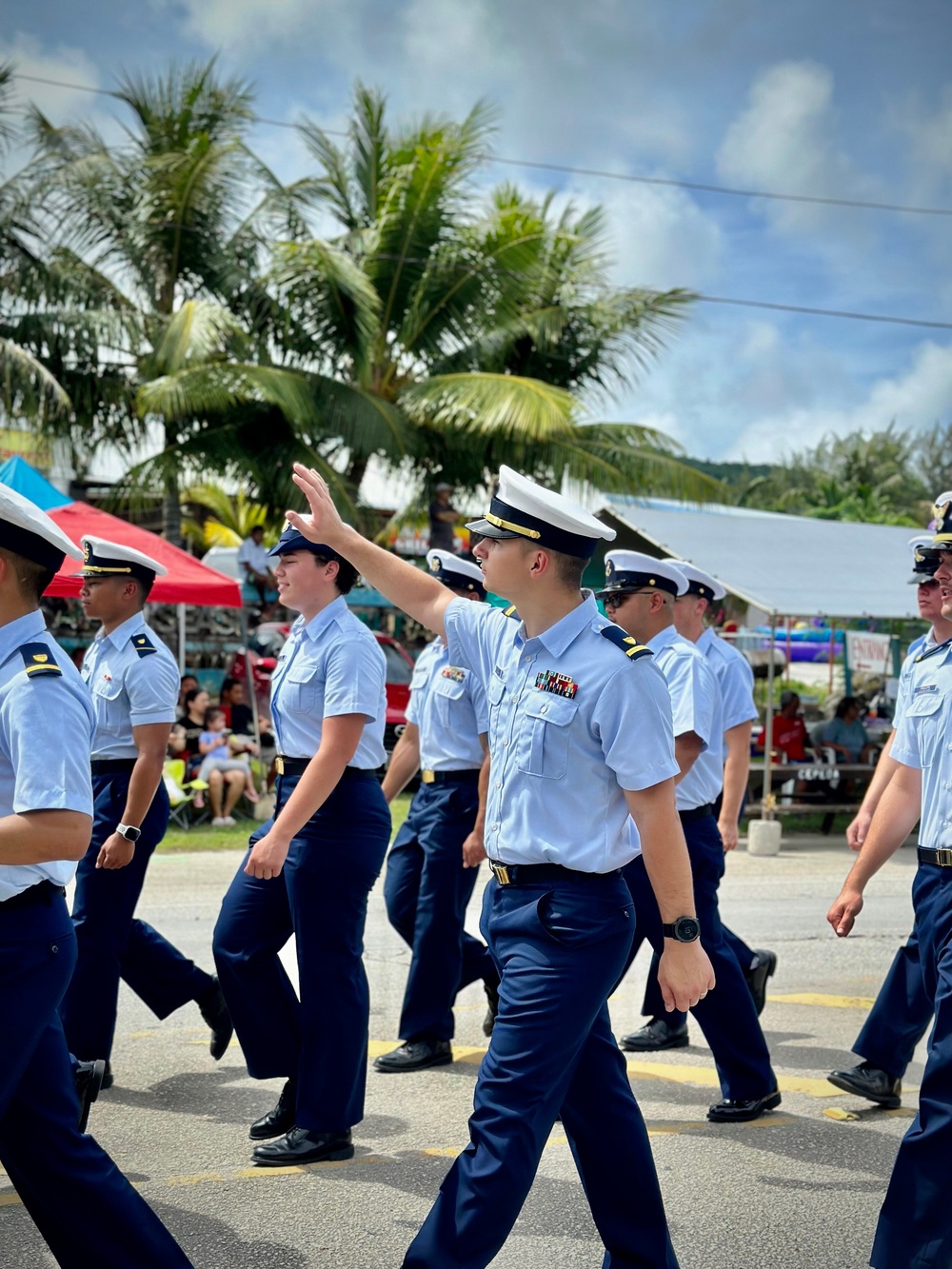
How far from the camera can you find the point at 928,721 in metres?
4.13

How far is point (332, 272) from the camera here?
19375 millimetres

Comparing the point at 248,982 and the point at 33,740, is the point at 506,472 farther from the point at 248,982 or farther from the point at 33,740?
the point at 248,982

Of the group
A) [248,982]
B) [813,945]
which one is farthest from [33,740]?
[813,945]

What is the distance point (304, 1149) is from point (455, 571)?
123 inches

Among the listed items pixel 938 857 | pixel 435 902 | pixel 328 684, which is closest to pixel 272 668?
pixel 435 902

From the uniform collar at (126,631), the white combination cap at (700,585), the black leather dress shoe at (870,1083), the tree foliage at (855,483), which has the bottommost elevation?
the black leather dress shoe at (870,1083)

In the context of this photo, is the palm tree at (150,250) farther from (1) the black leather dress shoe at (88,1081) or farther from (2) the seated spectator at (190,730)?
(1) the black leather dress shoe at (88,1081)

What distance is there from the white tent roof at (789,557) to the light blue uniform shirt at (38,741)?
466 inches

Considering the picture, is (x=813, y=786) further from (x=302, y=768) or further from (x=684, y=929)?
(x=684, y=929)

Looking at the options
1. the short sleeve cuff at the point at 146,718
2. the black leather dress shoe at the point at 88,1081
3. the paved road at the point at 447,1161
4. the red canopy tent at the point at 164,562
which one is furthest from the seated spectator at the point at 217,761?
the black leather dress shoe at the point at 88,1081

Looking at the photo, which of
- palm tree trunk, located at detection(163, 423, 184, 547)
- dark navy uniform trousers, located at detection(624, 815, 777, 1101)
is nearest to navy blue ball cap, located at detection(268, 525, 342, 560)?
dark navy uniform trousers, located at detection(624, 815, 777, 1101)

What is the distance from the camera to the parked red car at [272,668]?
651 inches

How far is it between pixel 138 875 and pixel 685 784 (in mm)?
2193

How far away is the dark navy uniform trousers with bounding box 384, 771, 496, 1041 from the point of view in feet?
19.1
